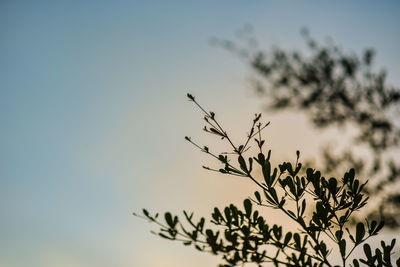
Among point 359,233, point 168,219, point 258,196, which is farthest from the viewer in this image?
point 258,196

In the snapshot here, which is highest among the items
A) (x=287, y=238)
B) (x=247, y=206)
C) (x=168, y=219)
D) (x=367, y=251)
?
(x=247, y=206)

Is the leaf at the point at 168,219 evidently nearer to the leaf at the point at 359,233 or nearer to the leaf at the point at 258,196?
the leaf at the point at 258,196

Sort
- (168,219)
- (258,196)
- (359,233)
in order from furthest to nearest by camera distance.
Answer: (258,196) → (359,233) → (168,219)

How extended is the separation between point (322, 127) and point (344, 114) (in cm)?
77

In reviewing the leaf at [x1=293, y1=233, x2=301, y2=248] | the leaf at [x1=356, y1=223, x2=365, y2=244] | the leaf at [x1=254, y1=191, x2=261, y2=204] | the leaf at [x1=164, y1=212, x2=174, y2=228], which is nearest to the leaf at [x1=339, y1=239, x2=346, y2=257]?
the leaf at [x1=356, y1=223, x2=365, y2=244]

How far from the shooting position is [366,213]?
8109 millimetres

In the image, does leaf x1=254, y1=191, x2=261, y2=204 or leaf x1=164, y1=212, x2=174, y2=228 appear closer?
leaf x1=164, y1=212, x2=174, y2=228

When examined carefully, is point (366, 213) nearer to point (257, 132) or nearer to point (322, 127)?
point (322, 127)

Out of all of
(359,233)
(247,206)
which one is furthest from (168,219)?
(359,233)

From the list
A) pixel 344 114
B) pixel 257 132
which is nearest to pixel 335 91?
pixel 344 114

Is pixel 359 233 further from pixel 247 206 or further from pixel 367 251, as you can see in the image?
pixel 247 206

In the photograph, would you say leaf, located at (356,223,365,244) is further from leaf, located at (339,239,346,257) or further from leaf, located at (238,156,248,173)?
leaf, located at (238,156,248,173)

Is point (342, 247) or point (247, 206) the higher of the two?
point (247, 206)

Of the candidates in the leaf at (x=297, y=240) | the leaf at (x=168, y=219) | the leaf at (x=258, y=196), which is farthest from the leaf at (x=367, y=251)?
the leaf at (x=168, y=219)
